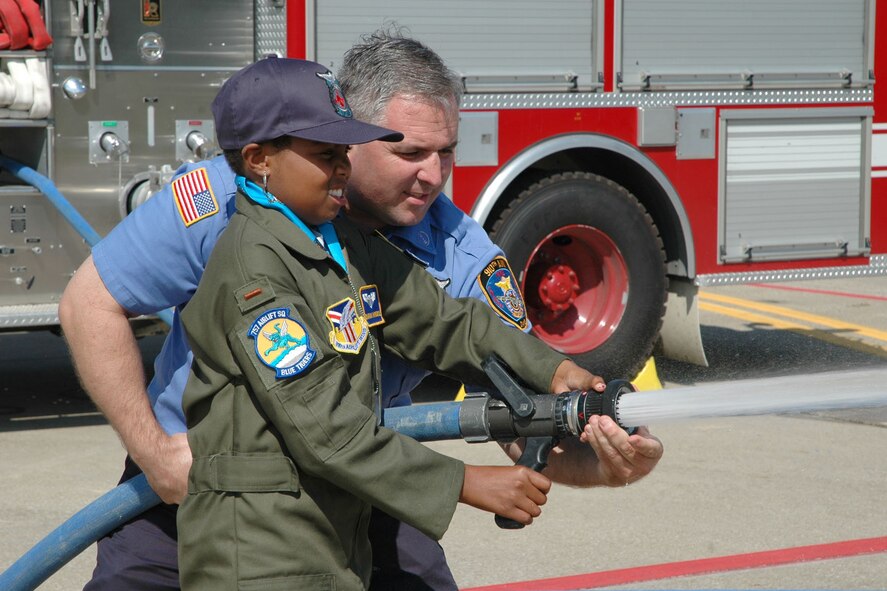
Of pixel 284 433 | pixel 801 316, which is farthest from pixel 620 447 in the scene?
pixel 801 316

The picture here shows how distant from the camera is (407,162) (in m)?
2.46

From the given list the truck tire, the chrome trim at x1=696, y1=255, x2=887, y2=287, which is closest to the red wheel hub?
the truck tire

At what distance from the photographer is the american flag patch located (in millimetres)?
2273

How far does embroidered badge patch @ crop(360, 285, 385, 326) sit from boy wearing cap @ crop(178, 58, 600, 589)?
0.09 metres

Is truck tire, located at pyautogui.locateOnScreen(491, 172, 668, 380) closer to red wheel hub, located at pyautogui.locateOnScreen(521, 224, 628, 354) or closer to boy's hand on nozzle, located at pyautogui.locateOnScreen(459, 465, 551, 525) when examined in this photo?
red wheel hub, located at pyautogui.locateOnScreen(521, 224, 628, 354)

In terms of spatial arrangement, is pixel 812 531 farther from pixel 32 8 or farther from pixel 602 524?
pixel 32 8

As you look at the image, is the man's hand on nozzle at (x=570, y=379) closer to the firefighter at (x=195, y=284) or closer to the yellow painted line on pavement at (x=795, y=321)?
the firefighter at (x=195, y=284)

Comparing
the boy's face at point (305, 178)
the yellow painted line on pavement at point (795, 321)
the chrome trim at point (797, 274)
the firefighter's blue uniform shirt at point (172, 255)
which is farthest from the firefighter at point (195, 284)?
the yellow painted line on pavement at point (795, 321)

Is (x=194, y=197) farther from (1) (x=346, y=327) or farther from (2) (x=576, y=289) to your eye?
(2) (x=576, y=289)

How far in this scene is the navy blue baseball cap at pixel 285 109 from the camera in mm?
2061

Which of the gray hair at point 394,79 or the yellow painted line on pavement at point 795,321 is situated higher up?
→ the gray hair at point 394,79

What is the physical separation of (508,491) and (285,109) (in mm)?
698

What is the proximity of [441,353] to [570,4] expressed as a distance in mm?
4948

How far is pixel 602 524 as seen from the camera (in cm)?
492
